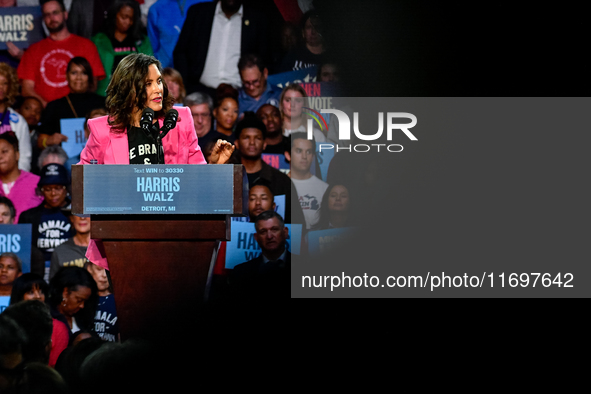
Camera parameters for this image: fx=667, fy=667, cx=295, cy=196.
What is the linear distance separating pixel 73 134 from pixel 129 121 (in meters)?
2.39

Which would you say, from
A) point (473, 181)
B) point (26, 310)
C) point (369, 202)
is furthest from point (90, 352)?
point (473, 181)

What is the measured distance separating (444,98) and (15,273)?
9.07 ft

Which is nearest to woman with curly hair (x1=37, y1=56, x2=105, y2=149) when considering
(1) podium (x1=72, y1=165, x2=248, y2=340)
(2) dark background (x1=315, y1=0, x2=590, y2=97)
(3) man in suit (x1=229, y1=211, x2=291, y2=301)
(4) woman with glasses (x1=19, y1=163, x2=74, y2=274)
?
(4) woman with glasses (x1=19, y1=163, x2=74, y2=274)

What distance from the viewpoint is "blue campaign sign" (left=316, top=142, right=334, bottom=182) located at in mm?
4082

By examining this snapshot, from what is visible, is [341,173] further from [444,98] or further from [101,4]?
[101,4]

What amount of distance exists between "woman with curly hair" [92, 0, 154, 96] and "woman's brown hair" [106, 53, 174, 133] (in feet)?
7.53

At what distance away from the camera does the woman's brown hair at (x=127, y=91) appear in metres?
2.06

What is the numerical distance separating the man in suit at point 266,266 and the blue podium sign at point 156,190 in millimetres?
1950

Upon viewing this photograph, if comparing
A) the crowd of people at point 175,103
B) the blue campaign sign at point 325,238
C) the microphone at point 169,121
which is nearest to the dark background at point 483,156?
the blue campaign sign at point 325,238

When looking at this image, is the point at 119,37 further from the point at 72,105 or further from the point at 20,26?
the point at 20,26

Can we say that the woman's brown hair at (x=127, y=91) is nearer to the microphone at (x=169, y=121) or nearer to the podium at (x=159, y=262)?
the microphone at (x=169, y=121)

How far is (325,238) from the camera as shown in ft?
12.9

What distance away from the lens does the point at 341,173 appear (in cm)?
399

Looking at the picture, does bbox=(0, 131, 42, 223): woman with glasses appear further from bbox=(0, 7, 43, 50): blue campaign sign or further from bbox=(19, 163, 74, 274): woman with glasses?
bbox=(0, 7, 43, 50): blue campaign sign
